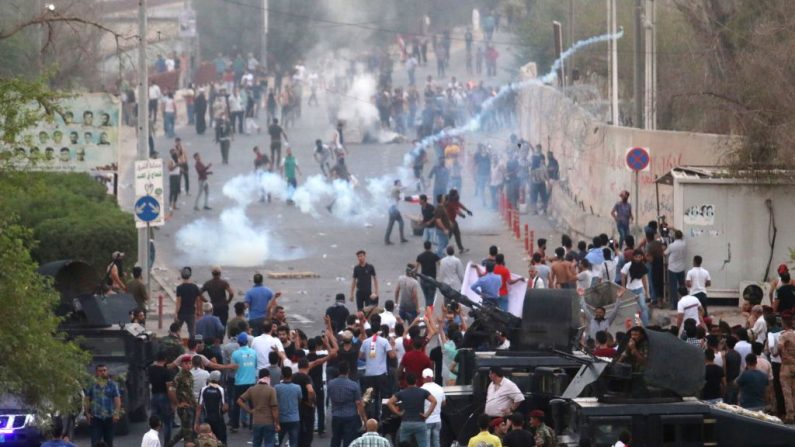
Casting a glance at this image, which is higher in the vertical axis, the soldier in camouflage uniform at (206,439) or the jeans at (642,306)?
the jeans at (642,306)

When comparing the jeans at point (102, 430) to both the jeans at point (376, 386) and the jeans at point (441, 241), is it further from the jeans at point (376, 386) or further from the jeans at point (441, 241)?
the jeans at point (441, 241)

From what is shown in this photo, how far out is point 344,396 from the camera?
1834 cm

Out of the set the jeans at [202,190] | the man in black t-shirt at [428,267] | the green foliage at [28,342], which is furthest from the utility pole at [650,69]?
the green foliage at [28,342]

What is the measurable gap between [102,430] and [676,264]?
1098 centimetres

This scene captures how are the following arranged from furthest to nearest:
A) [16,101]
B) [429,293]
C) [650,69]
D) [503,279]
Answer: [650,69], [429,293], [503,279], [16,101]

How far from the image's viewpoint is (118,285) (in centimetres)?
2491

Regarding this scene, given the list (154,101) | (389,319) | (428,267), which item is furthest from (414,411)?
(154,101)

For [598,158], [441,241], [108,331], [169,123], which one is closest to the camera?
[108,331]

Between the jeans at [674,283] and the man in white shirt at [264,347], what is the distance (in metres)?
8.61

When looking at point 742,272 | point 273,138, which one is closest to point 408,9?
point 273,138

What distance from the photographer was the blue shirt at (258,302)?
79.7 feet

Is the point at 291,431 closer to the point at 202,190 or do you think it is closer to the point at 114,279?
the point at 114,279

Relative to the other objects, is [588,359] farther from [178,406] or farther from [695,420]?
[178,406]

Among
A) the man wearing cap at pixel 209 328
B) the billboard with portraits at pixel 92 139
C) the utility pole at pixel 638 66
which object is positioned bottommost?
the man wearing cap at pixel 209 328
